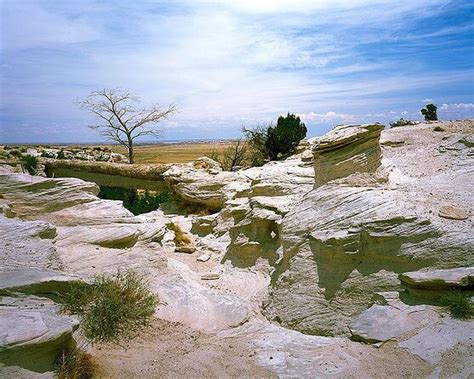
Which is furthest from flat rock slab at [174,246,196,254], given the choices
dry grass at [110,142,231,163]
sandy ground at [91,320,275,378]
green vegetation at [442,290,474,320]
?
dry grass at [110,142,231,163]

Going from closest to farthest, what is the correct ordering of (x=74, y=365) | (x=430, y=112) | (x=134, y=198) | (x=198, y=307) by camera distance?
(x=74, y=365) < (x=198, y=307) < (x=134, y=198) < (x=430, y=112)

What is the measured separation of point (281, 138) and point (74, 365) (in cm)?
2243

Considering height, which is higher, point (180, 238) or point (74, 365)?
point (74, 365)

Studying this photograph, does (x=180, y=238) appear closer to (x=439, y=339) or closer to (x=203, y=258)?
(x=203, y=258)

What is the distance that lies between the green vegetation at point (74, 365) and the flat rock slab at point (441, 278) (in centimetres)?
566

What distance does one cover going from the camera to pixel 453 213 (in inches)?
303

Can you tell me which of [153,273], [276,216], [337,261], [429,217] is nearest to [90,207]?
[153,273]

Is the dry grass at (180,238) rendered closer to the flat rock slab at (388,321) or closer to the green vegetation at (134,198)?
the green vegetation at (134,198)

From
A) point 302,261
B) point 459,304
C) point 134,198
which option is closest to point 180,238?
point 302,261

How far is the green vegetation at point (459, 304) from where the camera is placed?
5977 mm

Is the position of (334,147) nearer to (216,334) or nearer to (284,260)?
(284,260)

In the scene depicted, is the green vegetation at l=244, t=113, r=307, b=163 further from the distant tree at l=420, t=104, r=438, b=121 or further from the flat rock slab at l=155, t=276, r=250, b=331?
the flat rock slab at l=155, t=276, r=250, b=331

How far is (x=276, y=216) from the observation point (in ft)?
38.3

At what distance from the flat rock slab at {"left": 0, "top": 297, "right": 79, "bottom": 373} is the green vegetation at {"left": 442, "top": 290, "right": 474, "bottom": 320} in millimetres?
6144
